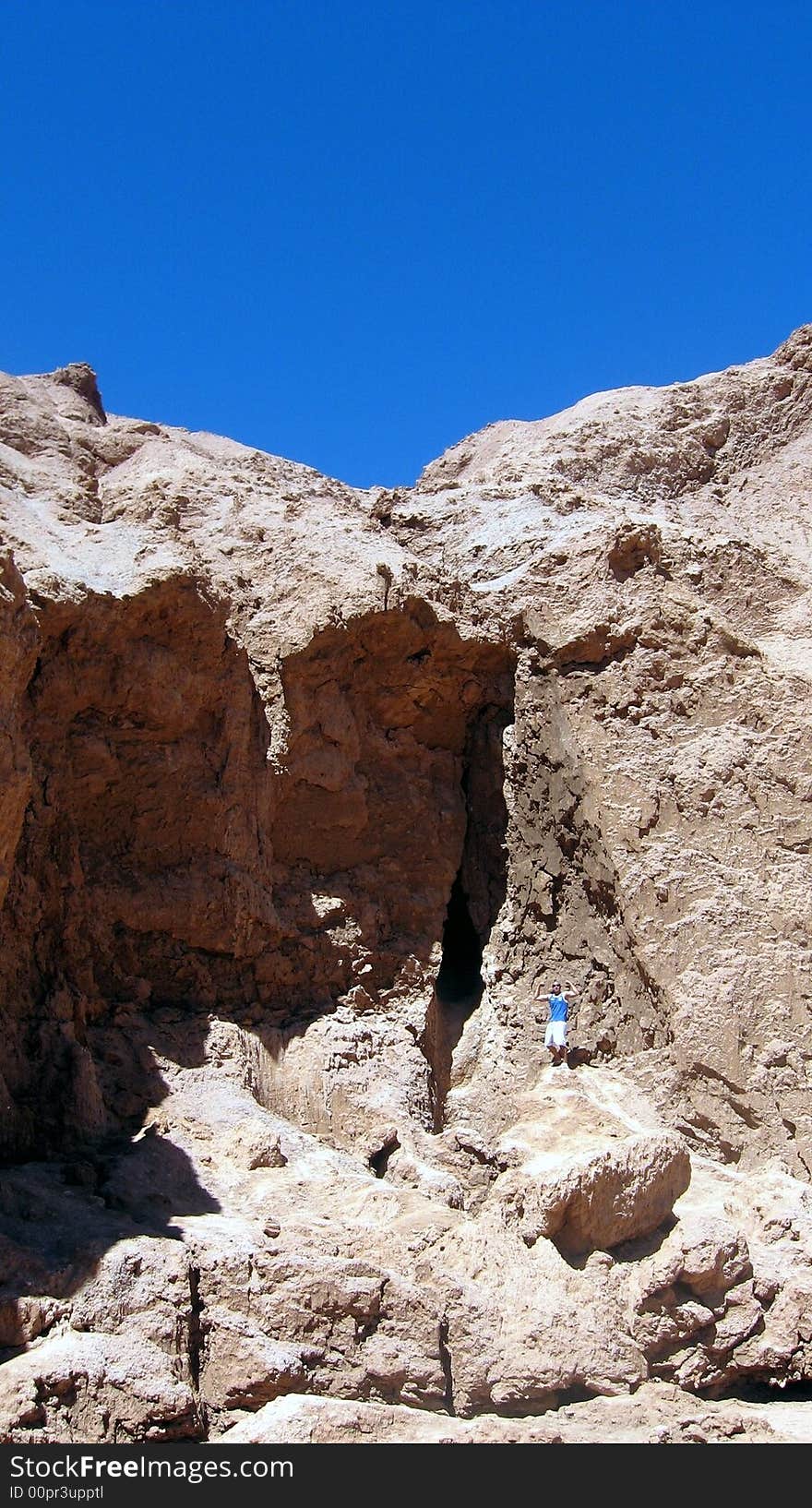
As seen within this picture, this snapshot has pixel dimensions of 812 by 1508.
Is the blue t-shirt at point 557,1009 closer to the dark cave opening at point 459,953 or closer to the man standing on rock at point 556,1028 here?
the man standing on rock at point 556,1028

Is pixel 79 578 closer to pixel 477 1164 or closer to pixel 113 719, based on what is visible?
pixel 113 719

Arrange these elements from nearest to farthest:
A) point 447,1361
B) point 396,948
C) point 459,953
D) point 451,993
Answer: point 447,1361, point 396,948, point 451,993, point 459,953

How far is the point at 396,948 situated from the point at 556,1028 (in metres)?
1.53

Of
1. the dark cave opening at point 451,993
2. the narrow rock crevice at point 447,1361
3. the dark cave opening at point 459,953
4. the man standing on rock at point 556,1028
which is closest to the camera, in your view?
the narrow rock crevice at point 447,1361

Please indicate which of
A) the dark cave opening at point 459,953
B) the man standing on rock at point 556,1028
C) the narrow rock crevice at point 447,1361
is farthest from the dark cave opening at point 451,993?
the narrow rock crevice at point 447,1361

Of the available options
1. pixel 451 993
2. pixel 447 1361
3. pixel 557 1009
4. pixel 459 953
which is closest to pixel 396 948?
pixel 451 993

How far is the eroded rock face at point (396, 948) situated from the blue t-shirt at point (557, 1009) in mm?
211

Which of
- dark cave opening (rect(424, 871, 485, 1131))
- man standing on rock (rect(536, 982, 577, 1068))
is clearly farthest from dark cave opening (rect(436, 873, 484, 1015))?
man standing on rock (rect(536, 982, 577, 1068))

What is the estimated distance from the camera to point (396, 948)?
10195 mm

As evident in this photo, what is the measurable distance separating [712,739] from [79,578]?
464 cm

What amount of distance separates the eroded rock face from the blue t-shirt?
0.21 m

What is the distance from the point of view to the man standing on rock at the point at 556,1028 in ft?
30.3

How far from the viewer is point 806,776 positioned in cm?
938

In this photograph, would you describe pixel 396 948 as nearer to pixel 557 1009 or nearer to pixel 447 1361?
pixel 557 1009
